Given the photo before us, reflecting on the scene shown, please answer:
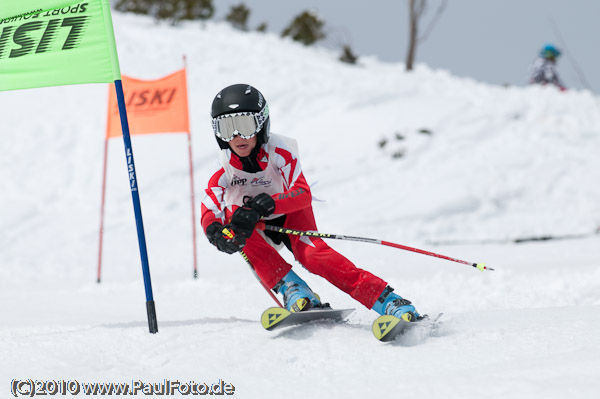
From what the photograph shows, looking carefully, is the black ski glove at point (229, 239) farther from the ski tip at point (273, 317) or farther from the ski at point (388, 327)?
the ski at point (388, 327)

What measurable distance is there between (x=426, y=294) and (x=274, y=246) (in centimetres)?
197

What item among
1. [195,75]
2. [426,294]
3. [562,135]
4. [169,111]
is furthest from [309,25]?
[426,294]

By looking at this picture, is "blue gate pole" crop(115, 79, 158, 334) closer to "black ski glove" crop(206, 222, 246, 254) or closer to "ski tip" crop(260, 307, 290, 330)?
"black ski glove" crop(206, 222, 246, 254)

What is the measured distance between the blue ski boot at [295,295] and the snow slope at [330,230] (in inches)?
7.0

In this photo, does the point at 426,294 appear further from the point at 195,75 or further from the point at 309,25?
the point at 309,25

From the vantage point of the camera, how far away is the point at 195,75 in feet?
51.6

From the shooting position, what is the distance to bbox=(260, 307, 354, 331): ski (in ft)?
10.2

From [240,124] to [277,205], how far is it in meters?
0.52

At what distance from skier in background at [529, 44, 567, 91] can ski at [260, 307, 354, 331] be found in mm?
13404

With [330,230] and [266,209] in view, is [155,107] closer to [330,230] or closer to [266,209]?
[330,230]

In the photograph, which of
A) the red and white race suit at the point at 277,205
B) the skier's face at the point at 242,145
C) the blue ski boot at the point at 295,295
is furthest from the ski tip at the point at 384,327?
the skier's face at the point at 242,145

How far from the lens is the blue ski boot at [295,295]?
340cm

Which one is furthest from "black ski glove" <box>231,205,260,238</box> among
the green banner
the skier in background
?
the skier in background

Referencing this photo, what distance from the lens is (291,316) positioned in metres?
3.19
